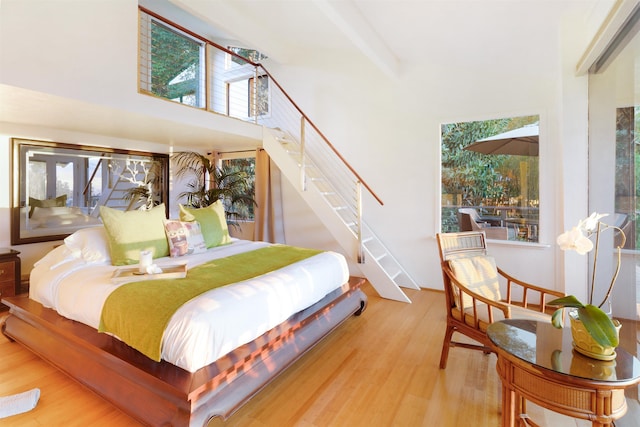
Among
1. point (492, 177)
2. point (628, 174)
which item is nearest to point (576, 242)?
point (628, 174)

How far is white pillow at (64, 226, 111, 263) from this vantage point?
2693mm

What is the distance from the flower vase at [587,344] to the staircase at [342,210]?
8.15ft

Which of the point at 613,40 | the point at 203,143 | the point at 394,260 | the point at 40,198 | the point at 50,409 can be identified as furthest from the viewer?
the point at 203,143

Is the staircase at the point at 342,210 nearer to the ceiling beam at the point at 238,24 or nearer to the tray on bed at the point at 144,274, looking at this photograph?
the ceiling beam at the point at 238,24

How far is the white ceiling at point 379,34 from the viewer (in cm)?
275

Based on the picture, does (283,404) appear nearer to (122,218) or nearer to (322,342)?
(322,342)

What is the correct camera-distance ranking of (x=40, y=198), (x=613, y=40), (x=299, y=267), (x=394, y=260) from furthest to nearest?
(x=394, y=260) → (x=40, y=198) → (x=299, y=267) → (x=613, y=40)

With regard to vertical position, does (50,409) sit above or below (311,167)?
below

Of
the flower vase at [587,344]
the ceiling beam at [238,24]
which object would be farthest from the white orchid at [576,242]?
the ceiling beam at [238,24]

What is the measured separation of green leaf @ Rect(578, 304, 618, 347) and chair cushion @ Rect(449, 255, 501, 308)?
1.08 metres

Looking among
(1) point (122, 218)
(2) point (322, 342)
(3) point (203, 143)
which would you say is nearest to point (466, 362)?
(2) point (322, 342)

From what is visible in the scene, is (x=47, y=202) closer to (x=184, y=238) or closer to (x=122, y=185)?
(x=122, y=185)

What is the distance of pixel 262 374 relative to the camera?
6.46 feet

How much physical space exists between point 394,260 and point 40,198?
4.70 m
